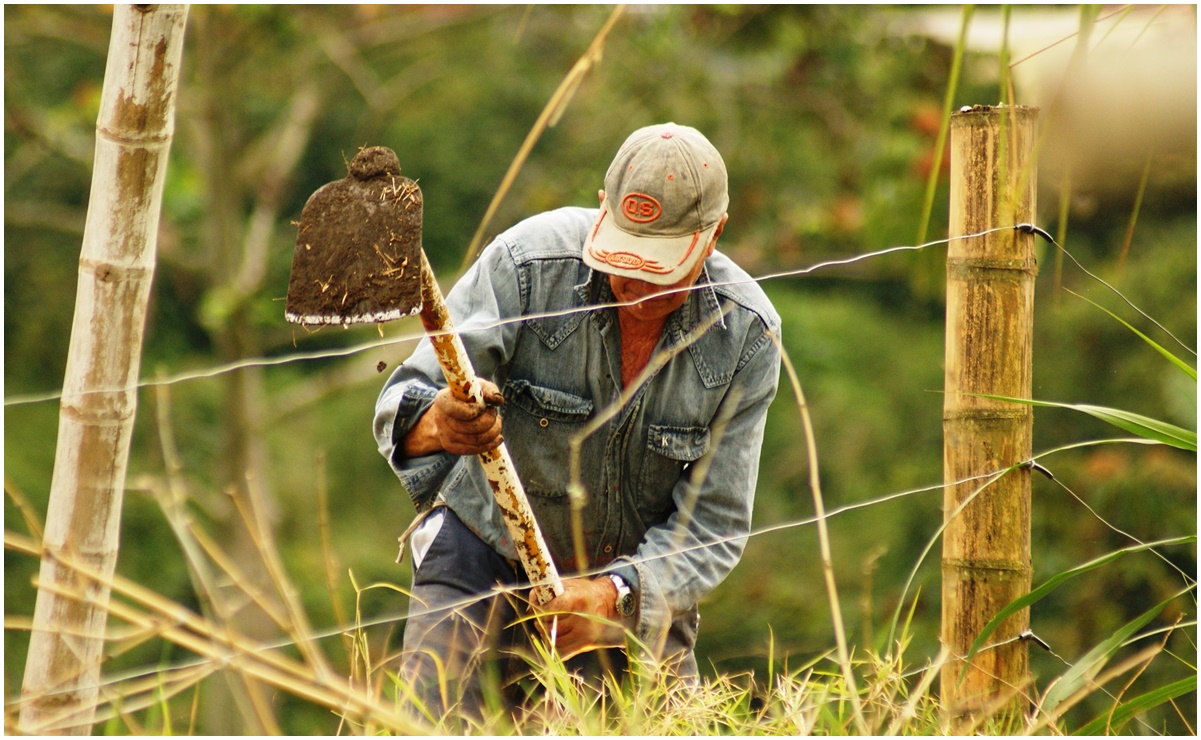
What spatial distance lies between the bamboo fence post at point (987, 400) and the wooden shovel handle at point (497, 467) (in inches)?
29.9

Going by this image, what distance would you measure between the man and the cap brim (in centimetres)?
3

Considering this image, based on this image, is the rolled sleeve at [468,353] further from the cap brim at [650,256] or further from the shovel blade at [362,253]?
the shovel blade at [362,253]

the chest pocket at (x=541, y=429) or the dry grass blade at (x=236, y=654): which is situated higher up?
the chest pocket at (x=541, y=429)

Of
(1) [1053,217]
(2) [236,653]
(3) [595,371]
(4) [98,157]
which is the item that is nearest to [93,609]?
(2) [236,653]

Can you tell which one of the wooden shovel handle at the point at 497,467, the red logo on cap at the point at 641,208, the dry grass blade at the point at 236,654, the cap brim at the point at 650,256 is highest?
the red logo on cap at the point at 641,208

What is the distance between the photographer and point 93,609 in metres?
1.65

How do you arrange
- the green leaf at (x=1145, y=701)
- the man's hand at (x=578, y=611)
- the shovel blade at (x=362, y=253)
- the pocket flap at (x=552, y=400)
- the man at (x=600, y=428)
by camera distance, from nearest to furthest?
the shovel blade at (x=362, y=253)
the green leaf at (x=1145, y=701)
the man's hand at (x=578, y=611)
the man at (x=600, y=428)
the pocket flap at (x=552, y=400)

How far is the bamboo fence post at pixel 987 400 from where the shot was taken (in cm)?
207

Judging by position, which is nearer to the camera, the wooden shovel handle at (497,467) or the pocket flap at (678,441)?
the wooden shovel handle at (497,467)

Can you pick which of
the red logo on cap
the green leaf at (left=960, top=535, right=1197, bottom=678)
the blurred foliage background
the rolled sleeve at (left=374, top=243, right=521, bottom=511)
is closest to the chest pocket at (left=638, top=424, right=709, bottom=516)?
the rolled sleeve at (left=374, top=243, right=521, bottom=511)

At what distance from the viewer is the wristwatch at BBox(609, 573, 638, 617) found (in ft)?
7.54

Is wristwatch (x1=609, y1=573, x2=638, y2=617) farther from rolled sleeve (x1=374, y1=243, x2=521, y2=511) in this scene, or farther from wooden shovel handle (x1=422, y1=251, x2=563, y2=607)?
rolled sleeve (x1=374, y1=243, x2=521, y2=511)

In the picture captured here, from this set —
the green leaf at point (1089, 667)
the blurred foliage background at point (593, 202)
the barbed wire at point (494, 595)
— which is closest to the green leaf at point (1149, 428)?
the barbed wire at point (494, 595)

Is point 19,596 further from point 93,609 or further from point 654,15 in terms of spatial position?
point 93,609
